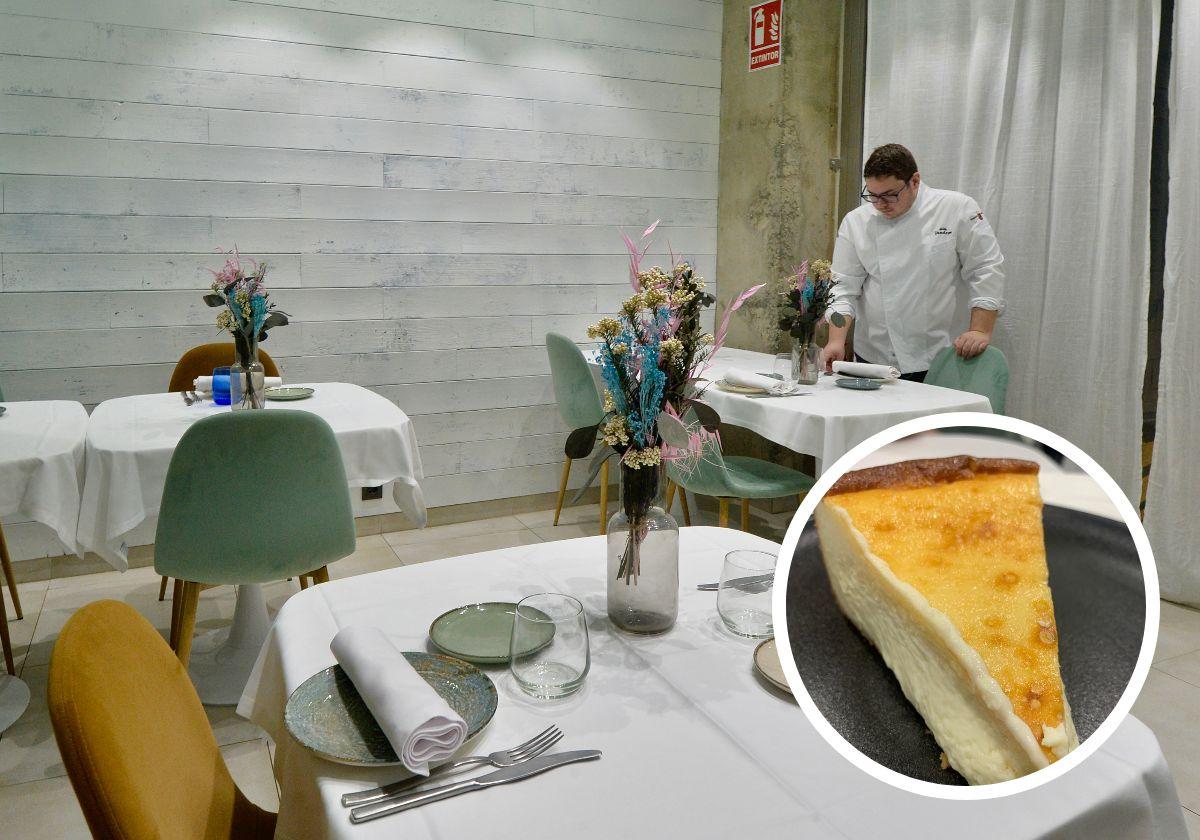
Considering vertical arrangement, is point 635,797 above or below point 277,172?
below

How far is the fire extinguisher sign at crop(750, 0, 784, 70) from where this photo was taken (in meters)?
4.10

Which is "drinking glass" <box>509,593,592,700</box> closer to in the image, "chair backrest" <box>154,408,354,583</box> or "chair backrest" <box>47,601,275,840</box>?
"chair backrest" <box>47,601,275,840</box>

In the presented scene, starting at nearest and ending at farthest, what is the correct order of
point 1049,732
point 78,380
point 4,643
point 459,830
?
1. point 1049,732
2. point 459,830
3. point 4,643
4. point 78,380

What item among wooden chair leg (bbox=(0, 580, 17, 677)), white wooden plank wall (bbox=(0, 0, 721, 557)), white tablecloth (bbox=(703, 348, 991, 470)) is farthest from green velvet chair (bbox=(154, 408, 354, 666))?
white wooden plank wall (bbox=(0, 0, 721, 557))

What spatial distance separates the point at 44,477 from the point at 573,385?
2.03 metres

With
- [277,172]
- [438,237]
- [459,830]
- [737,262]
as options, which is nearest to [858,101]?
[737,262]

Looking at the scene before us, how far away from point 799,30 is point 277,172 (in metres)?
2.43

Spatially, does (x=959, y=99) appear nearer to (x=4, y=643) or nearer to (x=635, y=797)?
(x=635, y=797)

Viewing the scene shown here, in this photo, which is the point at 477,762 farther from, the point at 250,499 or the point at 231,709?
the point at 231,709

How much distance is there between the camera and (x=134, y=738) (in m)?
0.84

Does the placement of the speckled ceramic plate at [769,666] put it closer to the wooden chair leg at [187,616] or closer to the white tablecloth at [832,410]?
the white tablecloth at [832,410]

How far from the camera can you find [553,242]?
418cm

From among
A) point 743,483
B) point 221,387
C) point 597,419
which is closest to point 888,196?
point 743,483

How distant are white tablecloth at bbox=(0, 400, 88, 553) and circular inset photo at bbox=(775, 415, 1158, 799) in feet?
7.18
